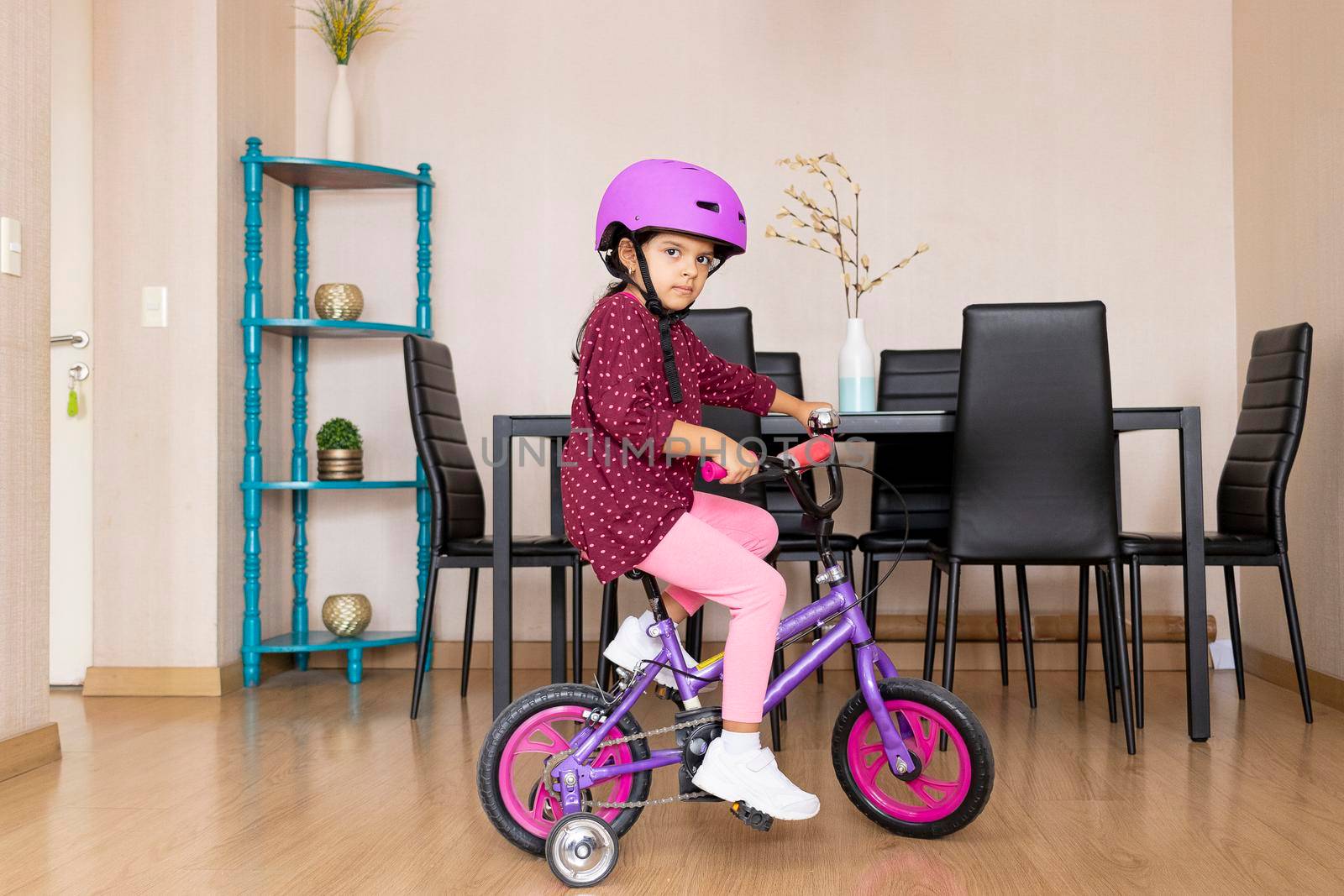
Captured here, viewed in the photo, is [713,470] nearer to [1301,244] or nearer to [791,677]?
[791,677]

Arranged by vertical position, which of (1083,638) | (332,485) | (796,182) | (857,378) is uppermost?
(796,182)

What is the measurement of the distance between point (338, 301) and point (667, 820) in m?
2.25

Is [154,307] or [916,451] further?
[916,451]

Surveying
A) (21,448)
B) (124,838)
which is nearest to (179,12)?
(21,448)

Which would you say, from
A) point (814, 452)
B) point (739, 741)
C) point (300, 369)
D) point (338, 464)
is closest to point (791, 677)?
point (739, 741)

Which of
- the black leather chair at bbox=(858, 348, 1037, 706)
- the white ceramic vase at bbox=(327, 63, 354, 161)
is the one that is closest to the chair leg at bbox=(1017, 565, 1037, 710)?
the black leather chair at bbox=(858, 348, 1037, 706)

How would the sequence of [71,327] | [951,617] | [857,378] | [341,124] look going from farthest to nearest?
[341,124]
[71,327]
[857,378]
[951,617]

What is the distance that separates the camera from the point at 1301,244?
3.21 m

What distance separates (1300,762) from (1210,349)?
1764 millimetres

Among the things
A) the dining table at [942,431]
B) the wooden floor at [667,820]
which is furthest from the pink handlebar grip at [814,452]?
the dining table at [942,431]

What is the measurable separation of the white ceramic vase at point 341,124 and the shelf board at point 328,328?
1.86 ft

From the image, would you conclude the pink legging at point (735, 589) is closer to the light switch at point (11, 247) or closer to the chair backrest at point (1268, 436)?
the light switch at point (11, 247)

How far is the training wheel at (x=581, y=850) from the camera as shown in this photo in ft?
5.32

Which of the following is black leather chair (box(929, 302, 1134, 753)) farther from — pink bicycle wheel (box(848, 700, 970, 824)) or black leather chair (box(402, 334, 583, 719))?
black leather chair (box(402, 334, 583, 719))
